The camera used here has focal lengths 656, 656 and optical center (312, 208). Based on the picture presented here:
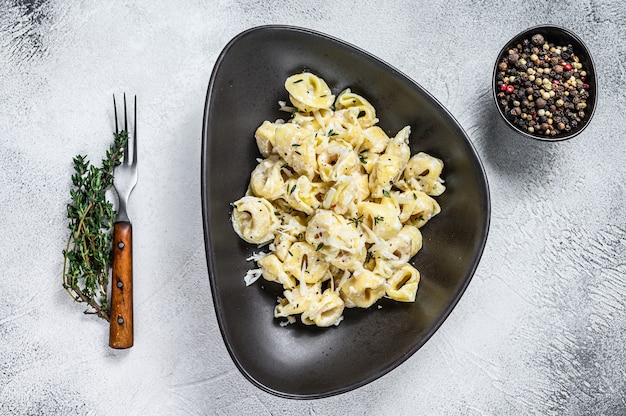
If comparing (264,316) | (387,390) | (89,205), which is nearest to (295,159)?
(264,316)

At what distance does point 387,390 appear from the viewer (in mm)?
3072

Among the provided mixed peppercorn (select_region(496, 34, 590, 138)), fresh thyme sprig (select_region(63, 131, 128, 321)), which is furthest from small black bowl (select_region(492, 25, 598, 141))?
fresh thyme sprig (select_region(63, 131, 128, 321))

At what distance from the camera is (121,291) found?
2947mm

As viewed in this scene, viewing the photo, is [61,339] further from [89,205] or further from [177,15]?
[177,15]

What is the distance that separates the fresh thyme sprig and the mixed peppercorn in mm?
1736

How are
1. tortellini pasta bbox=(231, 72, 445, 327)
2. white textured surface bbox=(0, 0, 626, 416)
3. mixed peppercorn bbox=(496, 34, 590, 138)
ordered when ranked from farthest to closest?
white textured surface bbox=(0, 0, 626, 416) < mixed peppercorn bbox=(496, 34, 590, 138) < tortellini pasta bbox=(231, 72, 445, 327)

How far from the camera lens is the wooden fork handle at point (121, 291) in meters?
2.94

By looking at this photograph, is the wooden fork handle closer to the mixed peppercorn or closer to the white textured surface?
the white textured surface

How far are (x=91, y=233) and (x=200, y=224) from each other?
0.48 metres

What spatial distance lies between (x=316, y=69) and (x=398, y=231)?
801mm

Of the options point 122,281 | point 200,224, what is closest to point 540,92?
point 200,224

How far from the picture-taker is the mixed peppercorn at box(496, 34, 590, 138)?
2877mm

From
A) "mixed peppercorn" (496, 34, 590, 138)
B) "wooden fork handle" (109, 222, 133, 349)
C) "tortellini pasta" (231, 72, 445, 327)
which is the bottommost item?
"wooden fork handle" (109, 222, 133, 349)

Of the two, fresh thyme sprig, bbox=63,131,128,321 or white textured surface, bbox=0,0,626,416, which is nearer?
fresh thyme sprig, bbox=63,131,128,321
